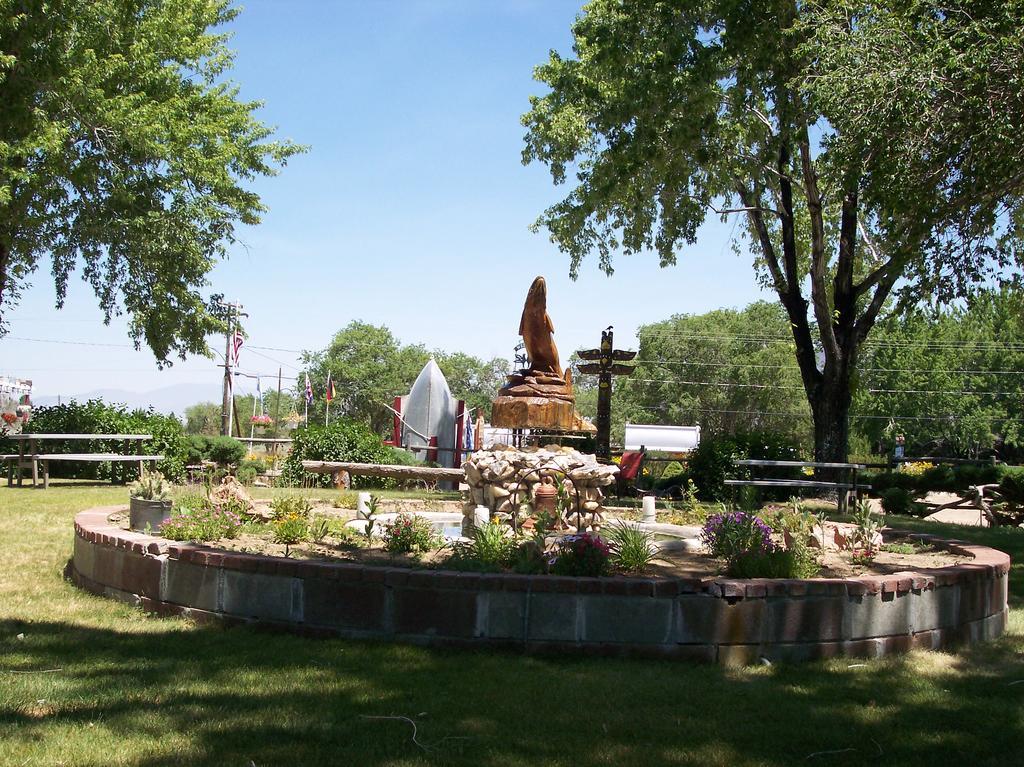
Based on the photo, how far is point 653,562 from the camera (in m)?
7.70

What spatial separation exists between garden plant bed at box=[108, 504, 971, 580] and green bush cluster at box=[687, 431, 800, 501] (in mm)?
8472

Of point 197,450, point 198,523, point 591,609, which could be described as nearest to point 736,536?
point 591,609

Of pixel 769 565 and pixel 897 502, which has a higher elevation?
pixel 769 565

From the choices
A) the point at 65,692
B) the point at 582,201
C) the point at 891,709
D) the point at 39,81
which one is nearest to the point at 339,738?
the point at 65,692

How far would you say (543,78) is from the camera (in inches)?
813

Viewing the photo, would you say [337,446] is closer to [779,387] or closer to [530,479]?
[530,479]

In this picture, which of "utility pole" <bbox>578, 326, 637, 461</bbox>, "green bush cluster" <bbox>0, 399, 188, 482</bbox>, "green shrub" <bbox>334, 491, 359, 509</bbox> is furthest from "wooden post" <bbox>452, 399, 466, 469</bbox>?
"green shrub" <bbox>334, 491, 359, 509</bbox>

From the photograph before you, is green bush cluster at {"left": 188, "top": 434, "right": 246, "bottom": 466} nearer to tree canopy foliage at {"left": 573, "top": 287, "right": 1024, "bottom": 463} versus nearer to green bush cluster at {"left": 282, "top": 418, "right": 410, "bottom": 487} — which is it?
green bush cluster at {"left": 282, "top": 418, "right": 410, "bottom": 487}

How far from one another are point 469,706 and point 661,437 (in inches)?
1318

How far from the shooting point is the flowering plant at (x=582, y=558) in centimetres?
638

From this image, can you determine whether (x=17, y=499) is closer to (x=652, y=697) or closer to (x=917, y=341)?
(x=652, y=697)

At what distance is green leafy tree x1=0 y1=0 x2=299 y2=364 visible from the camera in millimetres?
17578

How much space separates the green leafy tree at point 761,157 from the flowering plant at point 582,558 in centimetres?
651

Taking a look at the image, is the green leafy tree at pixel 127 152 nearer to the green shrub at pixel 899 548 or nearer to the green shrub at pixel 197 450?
the green shrub at pixel 197 450
